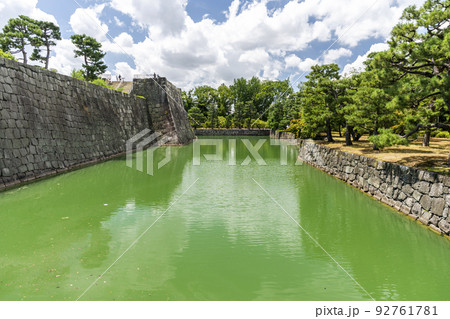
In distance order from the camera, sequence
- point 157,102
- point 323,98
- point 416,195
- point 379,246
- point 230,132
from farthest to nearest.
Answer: point 230,132
point 157,102
point 323,98
point 416,195
point 379,246

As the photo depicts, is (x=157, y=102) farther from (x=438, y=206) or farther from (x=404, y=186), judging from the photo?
(x=438, y=206)

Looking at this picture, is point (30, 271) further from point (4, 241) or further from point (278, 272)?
point (278, 272)

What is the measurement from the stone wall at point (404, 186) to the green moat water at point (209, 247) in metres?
0.28

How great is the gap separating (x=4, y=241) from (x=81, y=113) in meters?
9.88

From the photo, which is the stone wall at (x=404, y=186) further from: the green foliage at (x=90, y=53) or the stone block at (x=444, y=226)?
the green foliage at (x=90, y=53)

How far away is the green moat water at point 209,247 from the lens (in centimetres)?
316

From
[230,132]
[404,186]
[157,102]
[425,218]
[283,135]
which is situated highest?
[157,102]

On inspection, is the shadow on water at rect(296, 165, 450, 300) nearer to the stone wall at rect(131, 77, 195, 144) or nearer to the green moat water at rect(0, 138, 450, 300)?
the green moat water at rect(0, 138, 450, 300)

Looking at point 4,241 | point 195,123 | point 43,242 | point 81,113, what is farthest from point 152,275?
point 195,123

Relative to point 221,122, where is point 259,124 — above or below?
below

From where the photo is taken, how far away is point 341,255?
13.6 ft

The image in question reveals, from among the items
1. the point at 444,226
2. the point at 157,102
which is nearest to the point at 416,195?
the point at 444,226

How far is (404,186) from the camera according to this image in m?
6.02

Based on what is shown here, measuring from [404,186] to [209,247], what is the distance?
480cm
